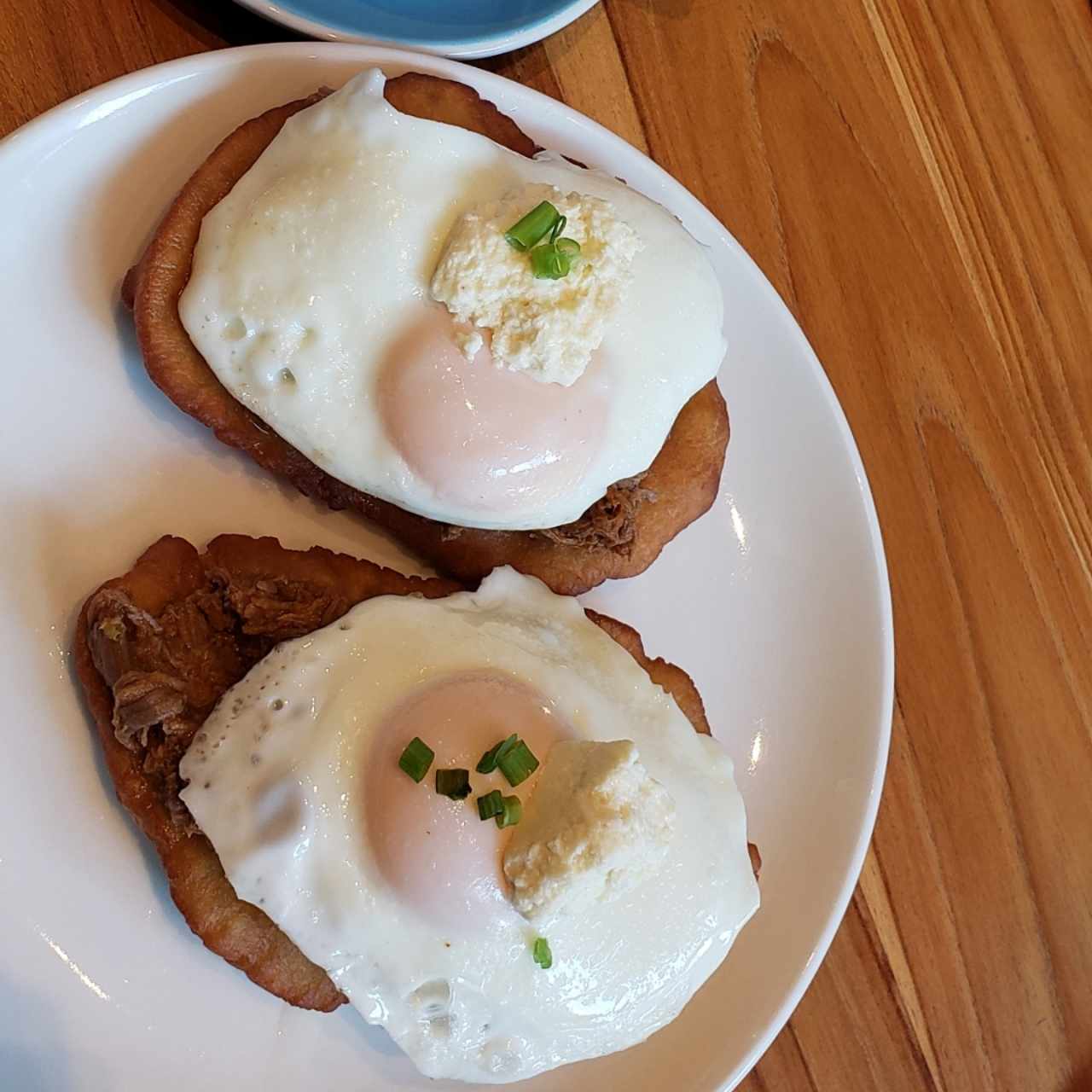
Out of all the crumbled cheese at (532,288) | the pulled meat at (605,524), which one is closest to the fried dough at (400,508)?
the pulled meat at (605,524)

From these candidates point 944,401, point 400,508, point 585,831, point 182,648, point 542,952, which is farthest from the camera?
point 944,401

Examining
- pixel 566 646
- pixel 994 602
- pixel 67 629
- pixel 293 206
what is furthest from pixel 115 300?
pixel 994 602

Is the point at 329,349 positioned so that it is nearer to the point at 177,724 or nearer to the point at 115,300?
the point at 115,300

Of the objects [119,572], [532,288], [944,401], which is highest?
[532,288]

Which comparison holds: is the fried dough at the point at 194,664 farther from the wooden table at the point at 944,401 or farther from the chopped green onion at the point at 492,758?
the wooden table at the point at 944,401

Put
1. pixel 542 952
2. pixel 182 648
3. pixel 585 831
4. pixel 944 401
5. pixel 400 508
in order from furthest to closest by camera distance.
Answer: pixel 944 401 → pixel 400 508 → pixel 182 648 → pixel 542 952 → pixel 585 831

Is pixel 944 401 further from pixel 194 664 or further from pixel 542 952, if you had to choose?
pixel 194 664

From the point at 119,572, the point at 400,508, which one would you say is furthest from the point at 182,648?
the point at 400,508
